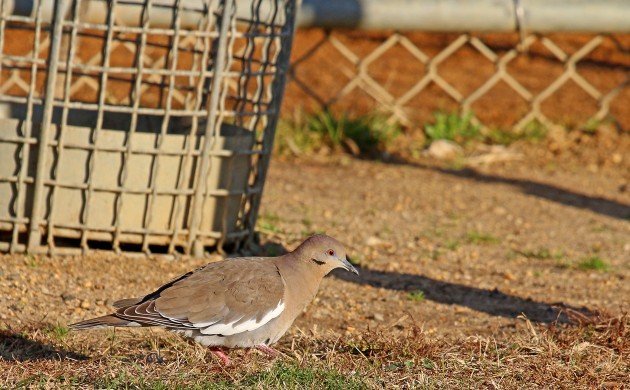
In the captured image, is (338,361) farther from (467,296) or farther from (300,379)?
(467,296)

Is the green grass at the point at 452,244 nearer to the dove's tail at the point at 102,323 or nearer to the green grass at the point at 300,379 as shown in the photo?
the green grass at the point at 300,379

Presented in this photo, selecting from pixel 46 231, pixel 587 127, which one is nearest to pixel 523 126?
pixel 587 127

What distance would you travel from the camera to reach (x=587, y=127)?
9.47 metres

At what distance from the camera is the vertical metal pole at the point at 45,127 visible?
513cm

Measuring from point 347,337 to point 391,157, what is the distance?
4169 millimetres

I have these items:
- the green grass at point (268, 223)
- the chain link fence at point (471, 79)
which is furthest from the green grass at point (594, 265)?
the chain link fence at point (471, 79)

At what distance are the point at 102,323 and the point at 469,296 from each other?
2.28 metres

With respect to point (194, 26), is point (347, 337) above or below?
below

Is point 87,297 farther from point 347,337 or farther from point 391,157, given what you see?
point 391,157

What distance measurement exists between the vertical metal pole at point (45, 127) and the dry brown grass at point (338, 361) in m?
0.87

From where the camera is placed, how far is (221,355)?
4102 millimetres

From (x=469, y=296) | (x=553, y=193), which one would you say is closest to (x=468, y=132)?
(x=553, y=193)

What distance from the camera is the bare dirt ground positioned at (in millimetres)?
4031

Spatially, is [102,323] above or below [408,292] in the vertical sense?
above
